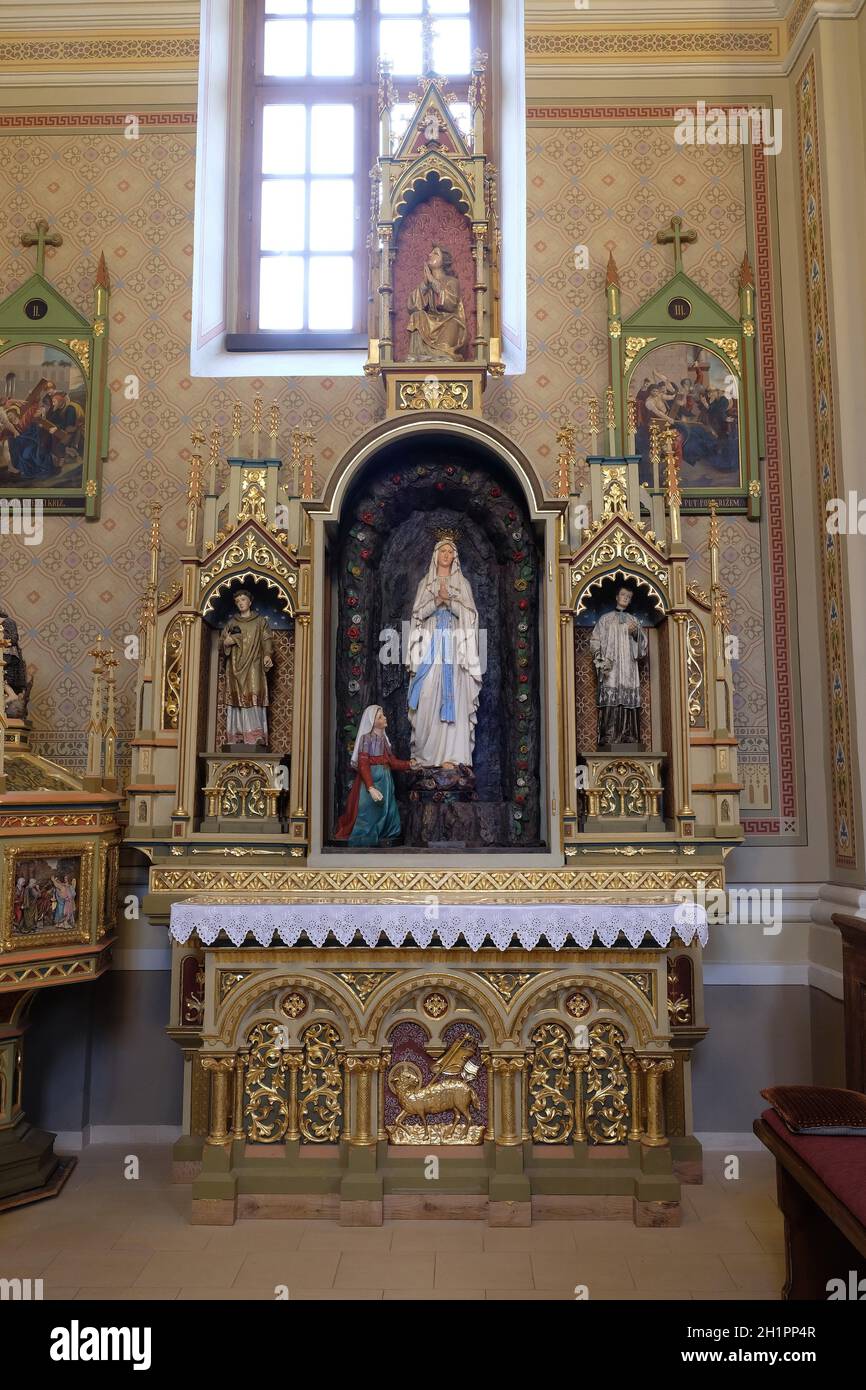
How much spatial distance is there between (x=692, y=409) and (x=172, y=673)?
3.90 meters

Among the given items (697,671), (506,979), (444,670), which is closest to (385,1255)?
(506,979)

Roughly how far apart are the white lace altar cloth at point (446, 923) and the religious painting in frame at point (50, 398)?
3.28 meters

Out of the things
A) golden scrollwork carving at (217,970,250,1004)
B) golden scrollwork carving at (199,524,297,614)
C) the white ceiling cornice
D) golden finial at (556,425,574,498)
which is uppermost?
the white ceiling cornice

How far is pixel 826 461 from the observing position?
21.7 feet

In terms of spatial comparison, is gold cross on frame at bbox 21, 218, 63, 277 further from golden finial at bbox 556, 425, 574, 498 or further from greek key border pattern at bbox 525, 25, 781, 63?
golden finial at bbox 556, 425, 574, 498

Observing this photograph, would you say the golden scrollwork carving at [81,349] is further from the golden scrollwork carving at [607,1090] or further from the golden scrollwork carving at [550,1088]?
the golden scrollwork carving at [607,1090]

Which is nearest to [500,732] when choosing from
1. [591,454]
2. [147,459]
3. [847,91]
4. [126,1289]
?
[591,454]

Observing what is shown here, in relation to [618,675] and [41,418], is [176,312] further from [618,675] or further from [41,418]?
[618,675]

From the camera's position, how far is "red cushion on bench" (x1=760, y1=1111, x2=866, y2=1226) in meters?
3.24

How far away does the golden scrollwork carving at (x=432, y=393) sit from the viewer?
250 inches

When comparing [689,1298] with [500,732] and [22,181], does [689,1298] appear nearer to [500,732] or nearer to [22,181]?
[500,732]

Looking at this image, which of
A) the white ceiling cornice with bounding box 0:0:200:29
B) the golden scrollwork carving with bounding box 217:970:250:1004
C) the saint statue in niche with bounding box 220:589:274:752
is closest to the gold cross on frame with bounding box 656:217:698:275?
the white ceiling cornice with bounding box 0:0:200:29

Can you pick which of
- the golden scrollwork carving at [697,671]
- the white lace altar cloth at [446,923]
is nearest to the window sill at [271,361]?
the golden scrollwork carving at [697,671]

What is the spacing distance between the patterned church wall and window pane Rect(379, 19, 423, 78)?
1.26 m
